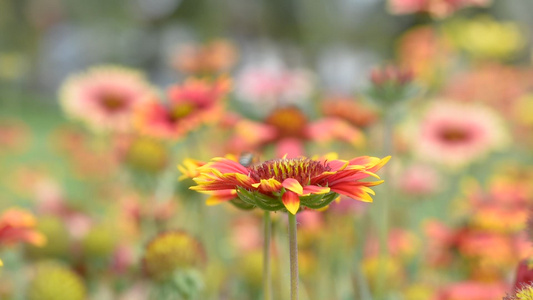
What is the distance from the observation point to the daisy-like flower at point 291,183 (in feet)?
1.49

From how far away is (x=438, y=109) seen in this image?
145cm

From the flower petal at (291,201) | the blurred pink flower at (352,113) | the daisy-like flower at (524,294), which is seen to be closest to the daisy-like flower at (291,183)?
the flower petal at (291,201)

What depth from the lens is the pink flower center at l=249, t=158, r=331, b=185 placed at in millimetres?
497

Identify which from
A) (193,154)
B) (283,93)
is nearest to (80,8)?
(283,93)

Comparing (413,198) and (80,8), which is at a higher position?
(80,8)

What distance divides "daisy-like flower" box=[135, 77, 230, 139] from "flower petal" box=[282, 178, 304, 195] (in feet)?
1.49

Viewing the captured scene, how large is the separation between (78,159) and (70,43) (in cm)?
603

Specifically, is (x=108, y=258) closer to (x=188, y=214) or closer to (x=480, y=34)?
(x=188, y=214)

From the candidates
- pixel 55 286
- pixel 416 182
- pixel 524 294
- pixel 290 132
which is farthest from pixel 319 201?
pixel 416 182

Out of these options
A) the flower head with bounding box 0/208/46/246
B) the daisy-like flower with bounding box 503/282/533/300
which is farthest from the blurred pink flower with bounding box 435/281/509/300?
the flower head with bounding box 0/208/46/246

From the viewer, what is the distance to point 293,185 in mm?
448

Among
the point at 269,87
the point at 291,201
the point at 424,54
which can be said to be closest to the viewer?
the point at 291,201

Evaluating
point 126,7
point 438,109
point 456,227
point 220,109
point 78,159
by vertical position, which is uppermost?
point 126,7

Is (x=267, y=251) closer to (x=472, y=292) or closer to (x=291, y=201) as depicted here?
(x=291, y=201)
